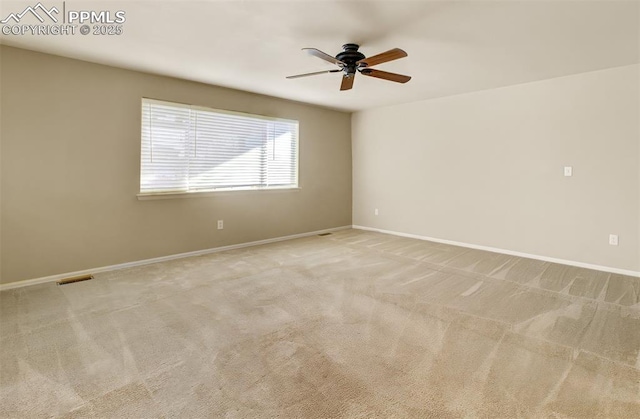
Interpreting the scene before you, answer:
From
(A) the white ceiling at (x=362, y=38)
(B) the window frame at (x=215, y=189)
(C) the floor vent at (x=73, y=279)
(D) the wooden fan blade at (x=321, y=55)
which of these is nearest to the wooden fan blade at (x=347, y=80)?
(D) the wooden fan blade at (x=321, y=55)

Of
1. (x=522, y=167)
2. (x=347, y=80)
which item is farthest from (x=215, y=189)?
(x=522, y=167)

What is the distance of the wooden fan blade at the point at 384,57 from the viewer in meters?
2.53

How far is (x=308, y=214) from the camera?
584 cm

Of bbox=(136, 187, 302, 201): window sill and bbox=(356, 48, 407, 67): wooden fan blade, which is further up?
bbox=(356, 48, 407, 67): wooden fan blade

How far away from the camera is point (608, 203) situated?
3.74m

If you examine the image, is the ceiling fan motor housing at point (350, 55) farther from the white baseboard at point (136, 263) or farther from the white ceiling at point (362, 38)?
the white baseboard at point (136, 263)

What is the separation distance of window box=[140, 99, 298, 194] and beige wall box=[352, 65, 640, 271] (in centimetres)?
191

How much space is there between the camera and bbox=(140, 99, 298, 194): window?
13.2 feet

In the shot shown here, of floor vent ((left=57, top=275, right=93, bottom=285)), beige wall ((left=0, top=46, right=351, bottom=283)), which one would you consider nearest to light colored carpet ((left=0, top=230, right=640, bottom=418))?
floor vent ((left=57, top=275, right=93, bottom=285))

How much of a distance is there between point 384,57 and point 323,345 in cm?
232

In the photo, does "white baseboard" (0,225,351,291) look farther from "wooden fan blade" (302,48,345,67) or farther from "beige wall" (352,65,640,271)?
"wooden fan blade" (302,48,345,67)

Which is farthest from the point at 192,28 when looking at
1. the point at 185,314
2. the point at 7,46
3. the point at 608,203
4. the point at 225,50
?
the point at 608,203

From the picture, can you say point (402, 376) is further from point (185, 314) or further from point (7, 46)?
point (7, 46)

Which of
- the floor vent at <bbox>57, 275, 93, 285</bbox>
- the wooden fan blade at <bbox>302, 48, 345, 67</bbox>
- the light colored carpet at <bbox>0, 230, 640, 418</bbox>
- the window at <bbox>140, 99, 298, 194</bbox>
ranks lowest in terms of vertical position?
the light colored carpet at <bbox>0, 230, 640, 418</bbox>
